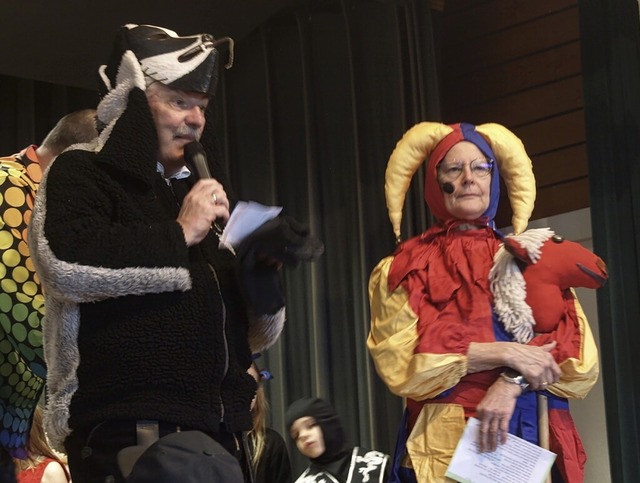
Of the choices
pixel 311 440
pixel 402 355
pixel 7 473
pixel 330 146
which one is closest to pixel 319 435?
pixel 311 440

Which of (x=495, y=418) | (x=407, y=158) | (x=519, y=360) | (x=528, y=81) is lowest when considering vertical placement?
(x=495, y=418)

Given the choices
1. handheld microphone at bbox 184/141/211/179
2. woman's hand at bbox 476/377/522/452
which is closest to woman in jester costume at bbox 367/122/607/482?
woman's hand at bbox 476/377/522/452

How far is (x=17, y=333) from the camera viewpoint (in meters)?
1.96

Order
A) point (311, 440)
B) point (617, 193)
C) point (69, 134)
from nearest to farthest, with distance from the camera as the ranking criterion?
point (69, 134) → point (311, 440) → point (617, 193)

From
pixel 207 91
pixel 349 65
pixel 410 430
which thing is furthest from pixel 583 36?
pixel 207 91

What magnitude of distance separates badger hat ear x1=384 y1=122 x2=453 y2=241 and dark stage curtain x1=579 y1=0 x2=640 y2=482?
858 millimetres

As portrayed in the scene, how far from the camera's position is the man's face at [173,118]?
5.83 ft

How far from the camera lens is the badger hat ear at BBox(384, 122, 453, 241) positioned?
274 cm

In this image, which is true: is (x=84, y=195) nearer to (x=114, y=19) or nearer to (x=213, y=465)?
(x=213, y=465)

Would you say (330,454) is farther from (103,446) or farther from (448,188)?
(103,446)

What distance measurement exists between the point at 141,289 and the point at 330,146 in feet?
8.76

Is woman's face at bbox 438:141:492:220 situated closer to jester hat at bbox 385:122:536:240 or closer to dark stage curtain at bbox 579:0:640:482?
jester hat at bbox 385:122:536:240

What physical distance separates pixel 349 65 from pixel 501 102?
1.89 feet

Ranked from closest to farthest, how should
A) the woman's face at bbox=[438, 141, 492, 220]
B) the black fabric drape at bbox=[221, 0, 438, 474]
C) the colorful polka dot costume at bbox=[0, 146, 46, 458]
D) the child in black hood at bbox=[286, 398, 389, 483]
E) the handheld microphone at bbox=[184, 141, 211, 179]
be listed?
the handheld microphone at bbox=[184, 141, 211, 179], the colorful polka dot costume at bbox=[0, 146, 46, 458], the woman's face at bbox=[438, 141, 492, 220], the child in black hood at bbox=[286, 398, 389, 483], the black fabric drape at bbox=[221, 0, 438, 474]
